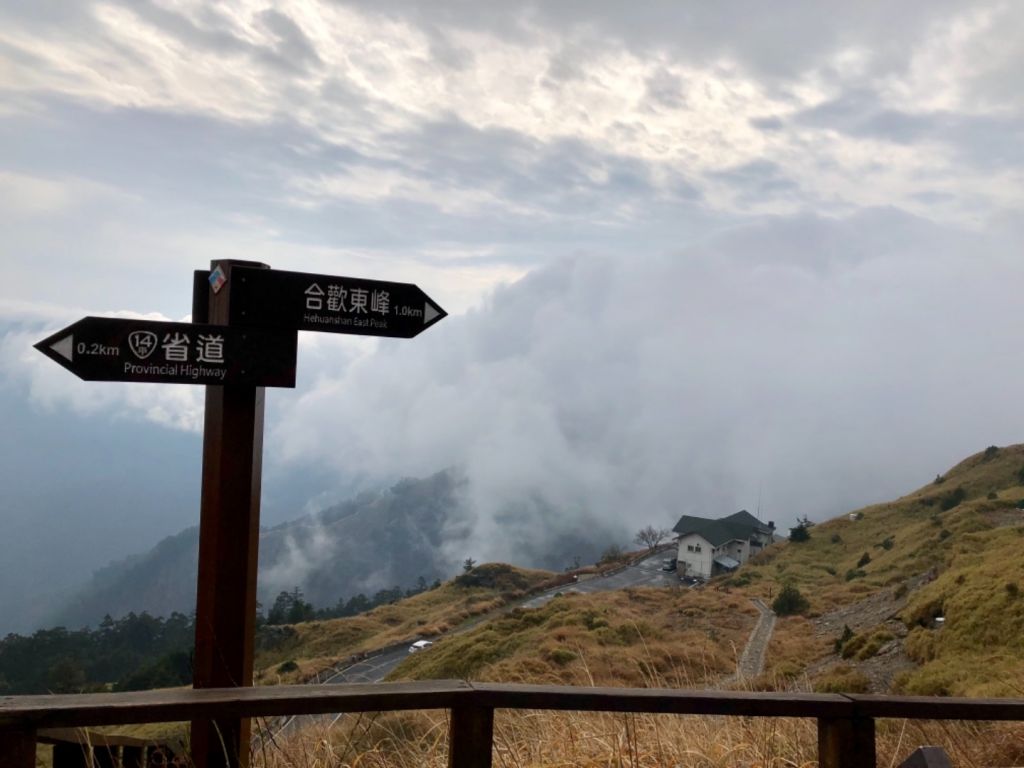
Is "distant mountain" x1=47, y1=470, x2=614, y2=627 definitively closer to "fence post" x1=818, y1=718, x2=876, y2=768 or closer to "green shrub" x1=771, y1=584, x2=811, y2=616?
"green shrub" x1=771, y1=584, x2=811, y2=616

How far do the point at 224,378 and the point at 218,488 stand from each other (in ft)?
1.58

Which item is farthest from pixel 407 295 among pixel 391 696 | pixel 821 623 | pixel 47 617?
pixel 47 617

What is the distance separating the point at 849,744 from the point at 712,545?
5759 cm

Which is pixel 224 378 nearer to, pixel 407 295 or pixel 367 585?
pixel 407 295

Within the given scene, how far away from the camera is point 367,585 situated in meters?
174

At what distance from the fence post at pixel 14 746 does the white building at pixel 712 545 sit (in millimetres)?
57135

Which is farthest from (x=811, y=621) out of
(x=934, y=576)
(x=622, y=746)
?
(x=622, y=746)

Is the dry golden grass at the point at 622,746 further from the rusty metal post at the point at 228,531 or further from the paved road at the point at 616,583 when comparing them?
the paved road at the point at 616,583

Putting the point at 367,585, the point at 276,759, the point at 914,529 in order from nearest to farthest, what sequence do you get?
the point at 276,759 → the point at 914,529 → the point at 367,585

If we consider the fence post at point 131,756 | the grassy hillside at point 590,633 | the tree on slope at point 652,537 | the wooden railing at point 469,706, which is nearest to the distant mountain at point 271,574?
the tree on slope at point 652,537

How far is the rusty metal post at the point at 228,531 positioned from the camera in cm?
358

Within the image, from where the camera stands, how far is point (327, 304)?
12.8 ft

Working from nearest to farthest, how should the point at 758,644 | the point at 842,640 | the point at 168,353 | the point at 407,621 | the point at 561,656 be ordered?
the point at 168,353 → the point at 561,656 → the point at 842,640 → the point at 758,644 → the point at 407,621

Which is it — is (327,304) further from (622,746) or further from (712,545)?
(712,545)
